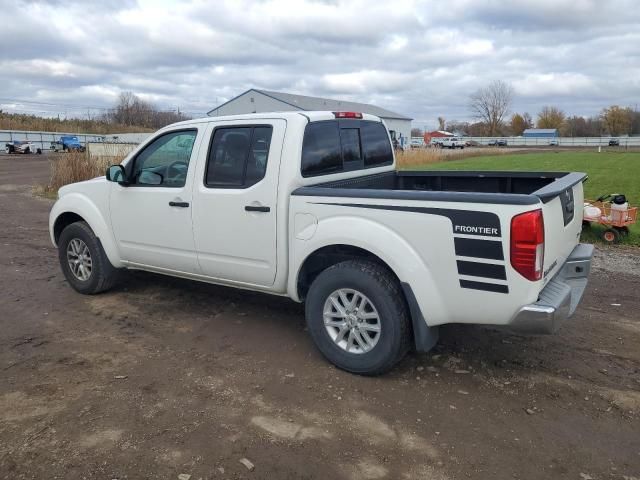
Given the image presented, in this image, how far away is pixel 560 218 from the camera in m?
3.86

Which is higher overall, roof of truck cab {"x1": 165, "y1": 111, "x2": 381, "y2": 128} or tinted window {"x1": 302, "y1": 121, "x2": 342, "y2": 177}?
roof of truck cab {"x1": 165, "y1": 111, "x2": 381, "y2": 128}

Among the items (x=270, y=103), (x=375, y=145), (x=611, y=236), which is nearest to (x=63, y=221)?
(x=375, y=145)

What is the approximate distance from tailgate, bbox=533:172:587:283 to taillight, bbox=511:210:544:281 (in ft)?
0.46

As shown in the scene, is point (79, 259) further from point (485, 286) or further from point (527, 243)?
point (527, 243)

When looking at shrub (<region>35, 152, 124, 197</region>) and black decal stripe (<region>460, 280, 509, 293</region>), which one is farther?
shrub (<region>35, 152, 124, 197</region>)

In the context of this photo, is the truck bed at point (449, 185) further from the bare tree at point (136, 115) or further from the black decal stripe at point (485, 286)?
the bare tree at point (136, 115)

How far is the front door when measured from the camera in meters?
4.96

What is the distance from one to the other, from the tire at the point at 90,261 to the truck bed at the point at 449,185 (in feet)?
9.05

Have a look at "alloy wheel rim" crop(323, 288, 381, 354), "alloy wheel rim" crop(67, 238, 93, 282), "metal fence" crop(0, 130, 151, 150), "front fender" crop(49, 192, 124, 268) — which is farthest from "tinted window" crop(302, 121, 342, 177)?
"metal fence" crop(0, 130, 151, 150)

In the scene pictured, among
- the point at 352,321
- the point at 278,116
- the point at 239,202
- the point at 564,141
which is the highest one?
the point at 564,141

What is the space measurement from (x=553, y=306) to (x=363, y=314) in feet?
4.26

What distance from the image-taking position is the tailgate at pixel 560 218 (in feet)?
11.5

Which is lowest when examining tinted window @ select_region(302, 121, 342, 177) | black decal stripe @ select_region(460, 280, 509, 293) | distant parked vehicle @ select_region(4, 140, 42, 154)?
black decal stripe @ select_region(460, 280, 509, 293)

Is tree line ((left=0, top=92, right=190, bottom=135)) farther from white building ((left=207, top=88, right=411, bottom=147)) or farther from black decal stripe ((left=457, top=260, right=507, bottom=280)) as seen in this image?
black decal stripe ((left=457, top=260, right=507, bottom=280))
